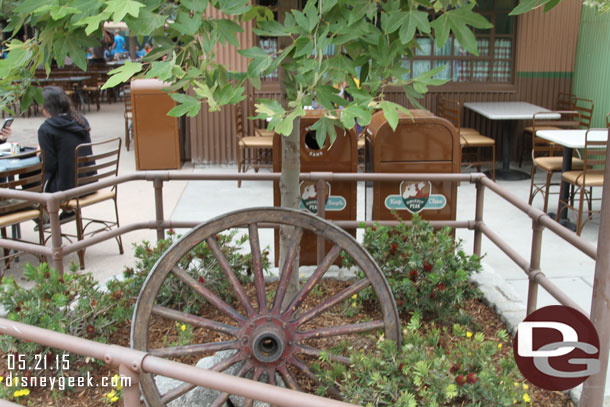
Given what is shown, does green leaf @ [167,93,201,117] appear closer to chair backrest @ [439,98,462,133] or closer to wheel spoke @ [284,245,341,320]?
wheel spoke @ [284,245,341,320]

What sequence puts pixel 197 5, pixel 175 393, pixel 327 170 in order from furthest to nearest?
1. pixel 327 170
2. pixel 175 393
3. pixel 197 5

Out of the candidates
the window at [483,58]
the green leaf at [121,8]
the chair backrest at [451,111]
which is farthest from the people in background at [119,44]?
the green leaf at [121,8]

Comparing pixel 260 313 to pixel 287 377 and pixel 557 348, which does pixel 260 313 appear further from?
pixel 557 348

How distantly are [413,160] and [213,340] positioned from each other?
2485 mm

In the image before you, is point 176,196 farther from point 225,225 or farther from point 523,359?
point 523,359

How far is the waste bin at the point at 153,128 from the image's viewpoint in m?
10.2

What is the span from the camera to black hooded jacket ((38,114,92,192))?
6.49m

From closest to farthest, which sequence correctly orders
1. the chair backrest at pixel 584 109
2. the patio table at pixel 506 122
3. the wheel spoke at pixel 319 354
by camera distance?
the wheel spoke at pixel 319 354 → the patio table at pixel 506 122 → the chair backrest at pixel 584 109

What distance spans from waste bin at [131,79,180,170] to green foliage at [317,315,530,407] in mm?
7858

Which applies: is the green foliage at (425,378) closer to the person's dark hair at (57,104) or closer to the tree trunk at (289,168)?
the tree trunk at (289,168)

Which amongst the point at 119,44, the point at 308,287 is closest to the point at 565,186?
the point at 308,287

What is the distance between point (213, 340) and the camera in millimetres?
3818

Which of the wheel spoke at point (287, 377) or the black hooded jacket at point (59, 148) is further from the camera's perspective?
the black hooded jacket at point (59, 148)

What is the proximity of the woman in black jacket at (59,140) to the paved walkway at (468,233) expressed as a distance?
31.0 inches
